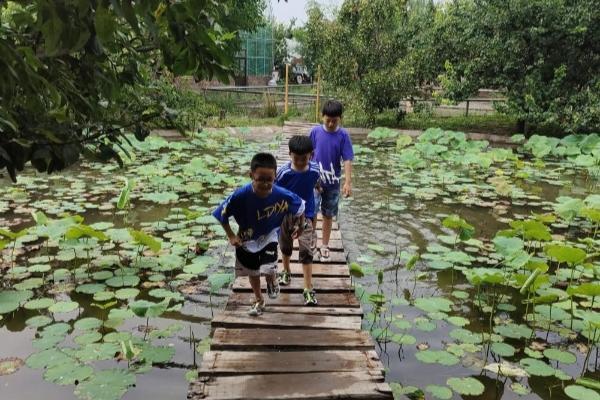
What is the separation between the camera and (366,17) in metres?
15.1

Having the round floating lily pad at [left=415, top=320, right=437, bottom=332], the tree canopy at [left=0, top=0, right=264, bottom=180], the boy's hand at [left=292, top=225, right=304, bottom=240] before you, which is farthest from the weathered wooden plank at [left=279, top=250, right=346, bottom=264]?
the tree canopy at [left=0, top=0, right=264, bottom=180]

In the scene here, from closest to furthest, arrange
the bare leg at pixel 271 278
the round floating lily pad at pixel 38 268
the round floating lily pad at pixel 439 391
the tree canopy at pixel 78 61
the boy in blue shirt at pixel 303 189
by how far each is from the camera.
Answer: the tree canopy at pixel 78 61 → the round floating lily pad at pixel 439 391 → the bare leg at pixel 271 278 → the boy in blue shirt at pixel 303 189 → the round floating lily pad at pixel 38 268

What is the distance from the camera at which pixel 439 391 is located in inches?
121

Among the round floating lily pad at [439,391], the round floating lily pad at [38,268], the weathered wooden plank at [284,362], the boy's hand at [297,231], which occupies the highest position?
the boy's hand at [297,231]

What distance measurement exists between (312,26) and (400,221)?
1050 centimetres

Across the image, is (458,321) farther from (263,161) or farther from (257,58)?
(257,58)

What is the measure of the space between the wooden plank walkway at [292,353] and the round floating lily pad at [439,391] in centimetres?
52

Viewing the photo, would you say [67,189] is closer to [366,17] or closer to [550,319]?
[550,319]

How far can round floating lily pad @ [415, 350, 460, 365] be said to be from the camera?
3.38 meters

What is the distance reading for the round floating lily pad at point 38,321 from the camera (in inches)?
146

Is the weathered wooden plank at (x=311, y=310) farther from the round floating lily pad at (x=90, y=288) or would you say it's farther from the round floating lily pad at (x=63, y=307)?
the round floating lily pad at (x=90, y=288)

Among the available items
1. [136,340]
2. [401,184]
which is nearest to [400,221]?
[401,184]

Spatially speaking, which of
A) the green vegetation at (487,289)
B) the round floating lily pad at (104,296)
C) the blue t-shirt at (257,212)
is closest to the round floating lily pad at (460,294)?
the green vegetation at (487,289)

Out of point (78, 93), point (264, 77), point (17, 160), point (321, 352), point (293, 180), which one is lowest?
point (321, 352)
